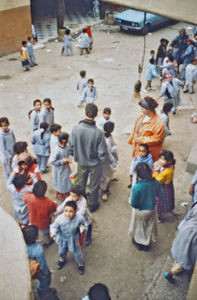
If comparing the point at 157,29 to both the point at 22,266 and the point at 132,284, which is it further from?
the point at 22,266

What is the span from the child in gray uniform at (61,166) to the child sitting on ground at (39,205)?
808mm

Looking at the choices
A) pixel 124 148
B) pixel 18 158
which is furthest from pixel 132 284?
pixel 124 148

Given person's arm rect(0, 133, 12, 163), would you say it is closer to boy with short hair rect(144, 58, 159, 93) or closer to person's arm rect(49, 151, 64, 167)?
person's arm rect(49, 151, 64, 167)

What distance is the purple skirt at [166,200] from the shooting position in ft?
14.8

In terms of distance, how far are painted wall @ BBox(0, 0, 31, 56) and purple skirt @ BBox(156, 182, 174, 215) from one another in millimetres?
10492

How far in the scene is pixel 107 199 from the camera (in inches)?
208

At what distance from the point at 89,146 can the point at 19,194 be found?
1.17 metres

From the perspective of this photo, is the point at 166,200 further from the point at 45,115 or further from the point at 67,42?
the point at 67,42

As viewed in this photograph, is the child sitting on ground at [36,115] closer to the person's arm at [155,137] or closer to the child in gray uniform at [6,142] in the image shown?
the child in gray uniform at [6,142]

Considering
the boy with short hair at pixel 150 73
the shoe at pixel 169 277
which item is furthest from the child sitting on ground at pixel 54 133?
the boy with short hair at pixel 150 73

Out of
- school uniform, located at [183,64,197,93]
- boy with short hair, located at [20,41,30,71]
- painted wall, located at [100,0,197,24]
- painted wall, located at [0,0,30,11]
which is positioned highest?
painted wall, located at [0,0,30,11]

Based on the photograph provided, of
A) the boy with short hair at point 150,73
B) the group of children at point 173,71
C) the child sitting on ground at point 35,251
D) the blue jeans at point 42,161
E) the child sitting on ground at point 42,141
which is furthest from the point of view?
the boy with short hair at point 150,73

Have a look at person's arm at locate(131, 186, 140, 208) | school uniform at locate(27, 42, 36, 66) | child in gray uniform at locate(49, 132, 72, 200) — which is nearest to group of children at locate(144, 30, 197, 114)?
child in gray uniform at locate(49, 132, 72, 200)

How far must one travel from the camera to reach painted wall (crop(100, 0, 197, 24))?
3002mm
